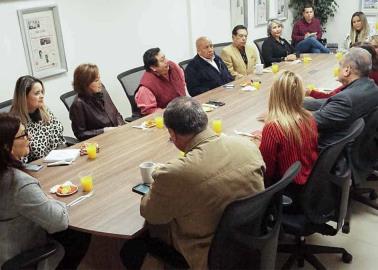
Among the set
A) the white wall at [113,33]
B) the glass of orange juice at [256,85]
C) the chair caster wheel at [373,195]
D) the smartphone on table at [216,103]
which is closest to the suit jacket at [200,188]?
the smartphone on table at [216,103]

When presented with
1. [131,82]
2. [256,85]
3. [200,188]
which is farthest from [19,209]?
[256,85]

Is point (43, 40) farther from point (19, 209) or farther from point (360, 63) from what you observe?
point (360, 63)

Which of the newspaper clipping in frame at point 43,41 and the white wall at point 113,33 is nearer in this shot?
the white wall at point 113,33

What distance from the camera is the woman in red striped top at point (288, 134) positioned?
229 cm

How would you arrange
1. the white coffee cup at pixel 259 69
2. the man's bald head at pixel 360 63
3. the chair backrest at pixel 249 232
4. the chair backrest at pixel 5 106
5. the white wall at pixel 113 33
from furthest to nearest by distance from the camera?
the white coffee cup at pixel 259 69, the white wall at pixel 113 33, the chair backrest at pixel 5 106, the man's bald head at pixel 360 63, the chair backrest at pixel 249 232

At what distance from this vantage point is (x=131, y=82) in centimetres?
417

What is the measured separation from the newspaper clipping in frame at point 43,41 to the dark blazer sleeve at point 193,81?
1.31 m

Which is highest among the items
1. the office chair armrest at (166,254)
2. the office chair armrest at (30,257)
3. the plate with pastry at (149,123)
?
the plate with pastry at (149,123)

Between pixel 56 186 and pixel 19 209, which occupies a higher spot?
pixel 19 209

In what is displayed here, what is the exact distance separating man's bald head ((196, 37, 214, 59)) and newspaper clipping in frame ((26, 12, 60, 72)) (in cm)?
141

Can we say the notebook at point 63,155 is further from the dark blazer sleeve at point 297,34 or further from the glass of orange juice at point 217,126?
the dark blazer sleeve at point 297,34

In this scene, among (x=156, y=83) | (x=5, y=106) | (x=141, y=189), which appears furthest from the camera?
(x=156, y=83)

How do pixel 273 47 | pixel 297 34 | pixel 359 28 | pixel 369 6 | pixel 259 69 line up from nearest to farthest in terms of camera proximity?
pixel 259 69 < pixel 273 47 < pixel 359 28 < pixel 297 34 < pixel 369 6

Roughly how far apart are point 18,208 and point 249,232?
3.17 ft
